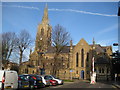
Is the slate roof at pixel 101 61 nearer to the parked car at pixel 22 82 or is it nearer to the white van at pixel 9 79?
the parked car at pixel 22 82

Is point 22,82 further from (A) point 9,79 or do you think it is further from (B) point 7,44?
(B) point 7,44

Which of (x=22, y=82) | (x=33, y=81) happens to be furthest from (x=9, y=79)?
(x=33, y=81)

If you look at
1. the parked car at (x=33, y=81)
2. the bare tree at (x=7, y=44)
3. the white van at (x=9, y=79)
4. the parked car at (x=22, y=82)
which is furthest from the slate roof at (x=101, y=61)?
the white van at (x=9, y=79)

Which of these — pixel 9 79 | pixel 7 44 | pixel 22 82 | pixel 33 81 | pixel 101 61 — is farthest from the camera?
pixel 101 61

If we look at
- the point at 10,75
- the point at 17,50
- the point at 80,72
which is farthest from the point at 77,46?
the point at 10,75

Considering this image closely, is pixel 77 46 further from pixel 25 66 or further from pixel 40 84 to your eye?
pixel 40 84

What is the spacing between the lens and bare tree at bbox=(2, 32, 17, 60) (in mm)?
41234

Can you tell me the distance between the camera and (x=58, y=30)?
149 feet

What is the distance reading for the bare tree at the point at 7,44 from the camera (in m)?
41.2

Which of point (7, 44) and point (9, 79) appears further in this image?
point (7, 44)

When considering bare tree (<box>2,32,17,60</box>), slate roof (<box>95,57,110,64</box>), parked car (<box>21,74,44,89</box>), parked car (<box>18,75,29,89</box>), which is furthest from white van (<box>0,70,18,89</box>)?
slate roof (<box>95,57,110,64</box>)

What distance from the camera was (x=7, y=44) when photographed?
41.9 m

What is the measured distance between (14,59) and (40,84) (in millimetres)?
22269

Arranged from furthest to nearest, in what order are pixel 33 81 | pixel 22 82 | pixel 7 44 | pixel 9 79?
pixel 7 44
pixel 33 81
pixel 22 82
pixel 9 79
